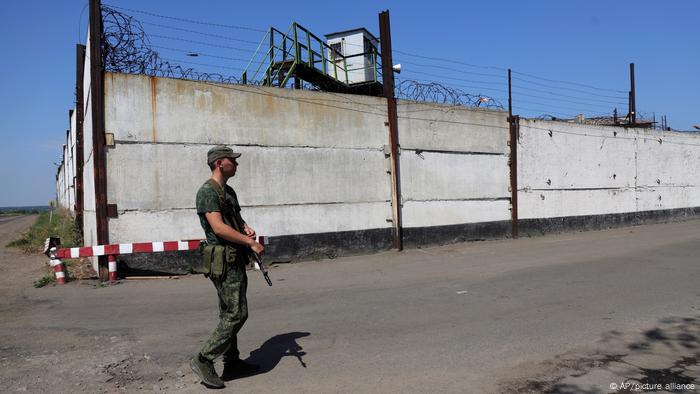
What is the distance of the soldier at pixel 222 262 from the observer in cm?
395

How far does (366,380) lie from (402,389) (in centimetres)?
Answer: 33

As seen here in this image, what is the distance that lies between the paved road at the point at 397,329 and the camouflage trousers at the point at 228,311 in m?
0.35

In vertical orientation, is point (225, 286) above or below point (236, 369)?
above

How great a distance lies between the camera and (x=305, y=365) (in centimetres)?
449

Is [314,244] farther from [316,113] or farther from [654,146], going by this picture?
[654,146]

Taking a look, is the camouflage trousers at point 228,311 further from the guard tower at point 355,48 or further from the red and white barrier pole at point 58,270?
the guard tower at point 355,48

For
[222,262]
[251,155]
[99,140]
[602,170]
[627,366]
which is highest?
[99,140]

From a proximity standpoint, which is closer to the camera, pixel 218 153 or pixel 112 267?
pixel 218 153

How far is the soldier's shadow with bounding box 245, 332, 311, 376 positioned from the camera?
4.56 meters

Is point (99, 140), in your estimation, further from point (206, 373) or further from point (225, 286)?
point (206, 373)

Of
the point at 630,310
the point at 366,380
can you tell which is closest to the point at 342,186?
the point at 630,310

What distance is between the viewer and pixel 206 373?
12.9ft

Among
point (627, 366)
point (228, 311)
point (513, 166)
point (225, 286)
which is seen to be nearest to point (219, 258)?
point (225, 286)

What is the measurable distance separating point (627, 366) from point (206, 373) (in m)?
3.54
